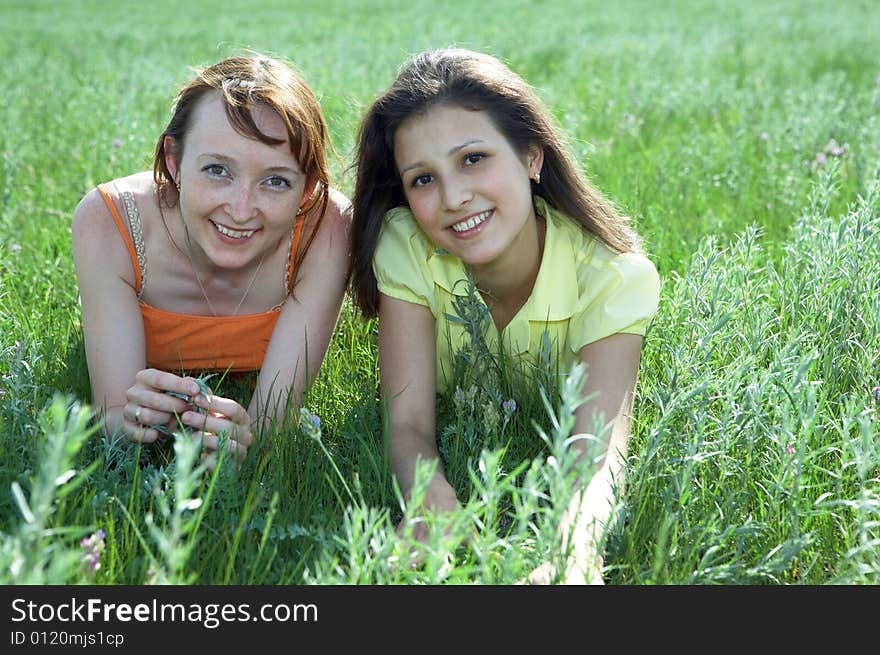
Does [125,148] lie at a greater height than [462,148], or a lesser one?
greater

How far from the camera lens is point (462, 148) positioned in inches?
120

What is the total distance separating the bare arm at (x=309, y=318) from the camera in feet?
10.5

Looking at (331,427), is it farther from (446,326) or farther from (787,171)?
(787,171)

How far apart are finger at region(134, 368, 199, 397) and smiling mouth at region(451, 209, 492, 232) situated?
Result: 0.94 m

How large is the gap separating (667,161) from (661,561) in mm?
3887

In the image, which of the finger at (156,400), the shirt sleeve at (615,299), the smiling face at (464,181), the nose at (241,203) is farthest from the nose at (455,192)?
the finger at (156,400)

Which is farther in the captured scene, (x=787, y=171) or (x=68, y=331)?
(x=787, y=171)

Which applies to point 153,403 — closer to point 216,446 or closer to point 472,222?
point 216,446

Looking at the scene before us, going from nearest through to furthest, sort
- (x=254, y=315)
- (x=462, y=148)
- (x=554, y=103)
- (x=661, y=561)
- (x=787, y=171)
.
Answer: (x=661, y=561) → (x=462, y=148) → (x=254, y=315) → (x=787, y=171) → (x=554, y=103)

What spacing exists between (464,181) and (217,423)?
104cm

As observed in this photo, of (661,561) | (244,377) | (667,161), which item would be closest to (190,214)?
(244,377)

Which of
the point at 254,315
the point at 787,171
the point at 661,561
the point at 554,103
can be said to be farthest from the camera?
the point at 554,103

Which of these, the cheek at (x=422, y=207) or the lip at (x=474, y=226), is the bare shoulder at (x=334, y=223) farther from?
the lip at (x=474, y=226)

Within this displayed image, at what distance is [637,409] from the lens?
3.12 meters
